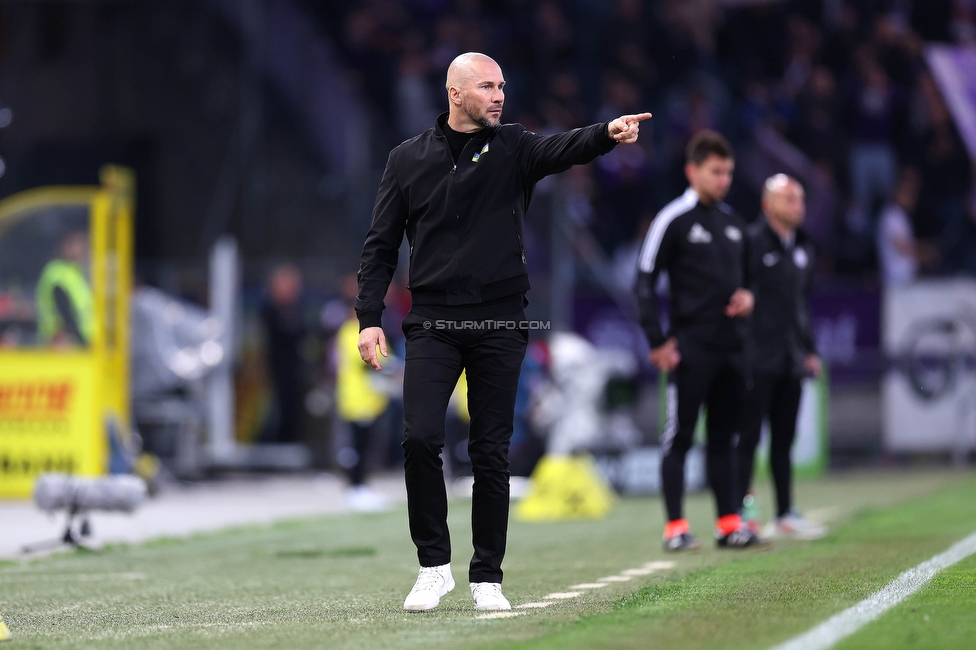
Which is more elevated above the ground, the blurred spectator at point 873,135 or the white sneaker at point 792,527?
the blurred spectator at point 873,135

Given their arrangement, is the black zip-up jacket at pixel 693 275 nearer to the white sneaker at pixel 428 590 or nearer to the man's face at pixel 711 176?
the man's face at pixel 711 176

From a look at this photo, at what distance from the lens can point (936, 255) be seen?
60.8 ft

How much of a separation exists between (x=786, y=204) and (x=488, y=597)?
444 centimetres

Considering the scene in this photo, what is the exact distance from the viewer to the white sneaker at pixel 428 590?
5449mm

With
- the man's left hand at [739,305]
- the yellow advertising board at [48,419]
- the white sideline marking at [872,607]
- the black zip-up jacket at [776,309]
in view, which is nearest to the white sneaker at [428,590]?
the white sideline marking at [872,607]

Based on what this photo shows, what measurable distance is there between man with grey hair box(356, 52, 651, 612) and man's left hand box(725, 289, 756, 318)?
2.56m

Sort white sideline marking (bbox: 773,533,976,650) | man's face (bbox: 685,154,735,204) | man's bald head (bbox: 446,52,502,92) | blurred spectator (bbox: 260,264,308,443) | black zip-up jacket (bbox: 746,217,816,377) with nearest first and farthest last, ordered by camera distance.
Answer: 1. white sideline marking (bbox: 773,533,976,650)
2. man's bald head (bbox: 446,52,502,92)
3. man's face (bbox: 685,154,735,204)
4. black zip-up jacket (bbox: 746,217,816,377)
5. blurred spectator (bbox: 260,264,308,443)

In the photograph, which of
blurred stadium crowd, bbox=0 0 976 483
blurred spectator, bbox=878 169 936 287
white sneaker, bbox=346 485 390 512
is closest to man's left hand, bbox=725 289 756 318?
white sneaker, bbox=346 485 390 512

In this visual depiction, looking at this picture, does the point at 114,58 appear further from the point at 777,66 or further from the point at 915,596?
the point at 915,596

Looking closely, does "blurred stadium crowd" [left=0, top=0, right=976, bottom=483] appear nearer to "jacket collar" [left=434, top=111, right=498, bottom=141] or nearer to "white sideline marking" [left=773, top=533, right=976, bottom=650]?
"white sideline marking" [left=773, top=533, right=976, bottom=650]

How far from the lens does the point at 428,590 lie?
5.46 metres

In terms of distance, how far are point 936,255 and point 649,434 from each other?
458cm

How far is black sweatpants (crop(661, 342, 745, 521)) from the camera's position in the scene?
800 centimetres

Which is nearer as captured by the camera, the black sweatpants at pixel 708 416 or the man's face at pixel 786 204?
the black sweatpants at pixel 708 416
